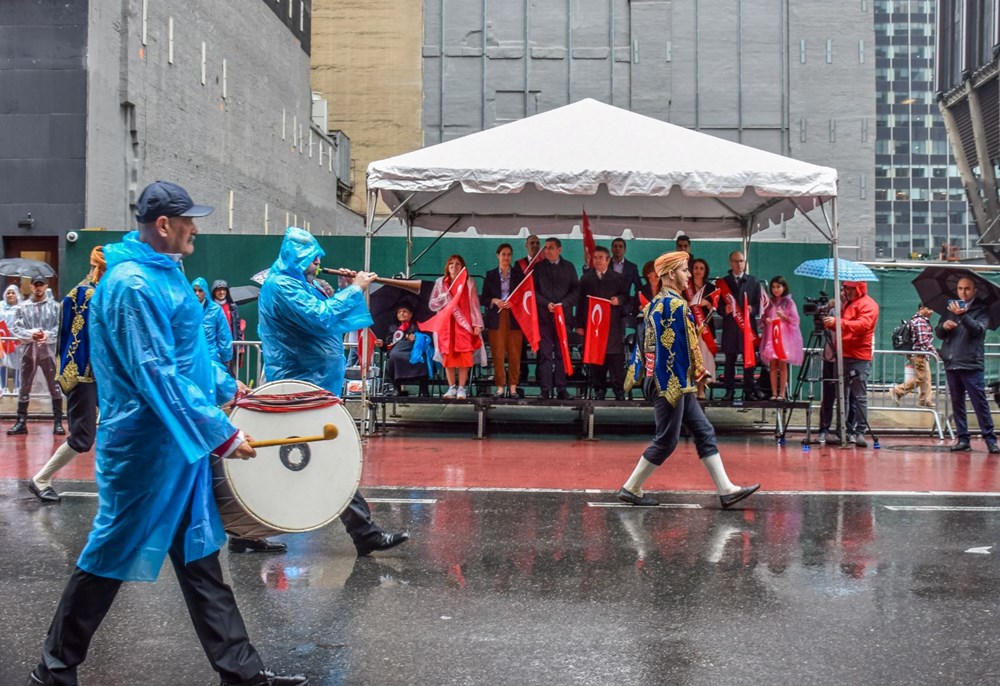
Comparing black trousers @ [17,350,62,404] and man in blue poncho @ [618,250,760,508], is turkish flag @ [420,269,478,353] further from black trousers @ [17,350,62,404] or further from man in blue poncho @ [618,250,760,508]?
man in blue poncho @ [618,250,760,508]

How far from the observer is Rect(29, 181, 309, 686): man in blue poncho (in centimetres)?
401

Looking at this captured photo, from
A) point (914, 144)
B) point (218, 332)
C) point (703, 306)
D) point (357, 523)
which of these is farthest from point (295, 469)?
point (914, 144)

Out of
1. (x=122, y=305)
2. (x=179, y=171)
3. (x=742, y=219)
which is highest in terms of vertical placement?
(x=179, y=171)

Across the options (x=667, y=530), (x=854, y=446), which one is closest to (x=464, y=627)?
(x=667, y=530)

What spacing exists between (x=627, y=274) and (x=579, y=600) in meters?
8.71

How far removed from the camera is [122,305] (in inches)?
158

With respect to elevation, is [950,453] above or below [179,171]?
below

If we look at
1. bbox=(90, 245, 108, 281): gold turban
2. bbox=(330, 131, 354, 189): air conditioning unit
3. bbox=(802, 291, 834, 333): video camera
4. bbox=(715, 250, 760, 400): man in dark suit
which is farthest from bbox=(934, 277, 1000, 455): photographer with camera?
bbox=(330, 131, 354, 189): air conditioning unit

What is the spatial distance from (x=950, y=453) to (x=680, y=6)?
29.0m

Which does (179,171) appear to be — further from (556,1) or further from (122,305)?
(122,305)

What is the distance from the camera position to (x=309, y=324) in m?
6.58

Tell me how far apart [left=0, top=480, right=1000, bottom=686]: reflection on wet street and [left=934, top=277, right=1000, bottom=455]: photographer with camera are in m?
4.53

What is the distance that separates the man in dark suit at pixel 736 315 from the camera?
13.8 metres

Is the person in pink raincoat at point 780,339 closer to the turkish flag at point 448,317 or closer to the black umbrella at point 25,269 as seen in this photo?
the turkish flag at point 448,317
